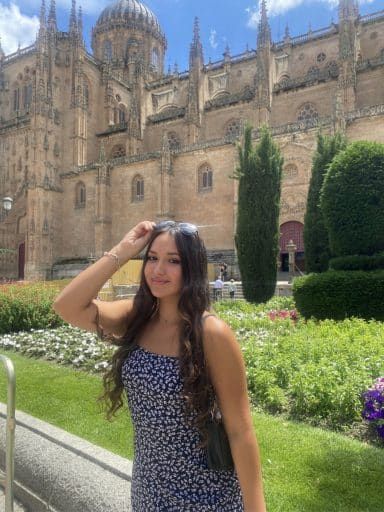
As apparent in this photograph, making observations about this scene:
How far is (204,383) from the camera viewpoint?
5.23 feet

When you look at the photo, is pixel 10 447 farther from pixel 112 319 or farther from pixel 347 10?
pixel 347 10

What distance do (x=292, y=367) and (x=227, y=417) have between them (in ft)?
15.2

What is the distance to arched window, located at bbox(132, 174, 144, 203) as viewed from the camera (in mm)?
33375

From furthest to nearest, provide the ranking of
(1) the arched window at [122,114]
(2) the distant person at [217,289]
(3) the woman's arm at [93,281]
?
(1) the arched window at [122,114], (2) the distant person at [217,289], (3) the woman's arm at [93,281]

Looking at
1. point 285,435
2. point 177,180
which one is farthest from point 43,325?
point 177,180

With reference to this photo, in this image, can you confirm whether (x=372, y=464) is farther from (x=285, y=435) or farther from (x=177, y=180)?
(x=177, y=180)

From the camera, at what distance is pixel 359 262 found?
34.1ft

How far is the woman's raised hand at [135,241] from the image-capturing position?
1922 mm

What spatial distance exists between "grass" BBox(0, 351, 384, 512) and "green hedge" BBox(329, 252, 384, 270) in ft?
22.0

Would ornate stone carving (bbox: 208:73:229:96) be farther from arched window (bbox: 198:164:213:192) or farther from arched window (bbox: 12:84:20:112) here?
arched window (bbox: 12:84:20:112)

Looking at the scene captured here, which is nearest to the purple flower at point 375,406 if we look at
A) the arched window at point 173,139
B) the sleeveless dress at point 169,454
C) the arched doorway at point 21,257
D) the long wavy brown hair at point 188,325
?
the sleeveless dress at point 169,454

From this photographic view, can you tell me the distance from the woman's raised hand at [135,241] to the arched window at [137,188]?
3181 cm

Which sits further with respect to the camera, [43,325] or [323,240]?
[323,240]

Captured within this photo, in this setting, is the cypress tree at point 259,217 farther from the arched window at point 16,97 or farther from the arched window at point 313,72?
the arched window at point 16,97
